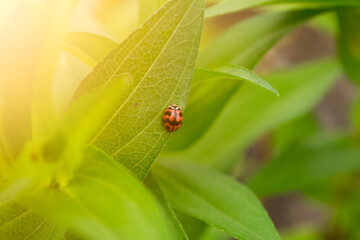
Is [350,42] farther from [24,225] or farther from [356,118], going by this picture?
[24,225]

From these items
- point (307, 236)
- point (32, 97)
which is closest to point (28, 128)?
point (32, 97)

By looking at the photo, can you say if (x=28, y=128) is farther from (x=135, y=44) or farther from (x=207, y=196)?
(x=207, y=196)

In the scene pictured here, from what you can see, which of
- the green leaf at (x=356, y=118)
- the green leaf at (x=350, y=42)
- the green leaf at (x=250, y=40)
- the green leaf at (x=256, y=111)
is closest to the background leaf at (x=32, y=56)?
the green leaf at (x=250, y=40)

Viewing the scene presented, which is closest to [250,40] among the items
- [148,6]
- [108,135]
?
[148,6]

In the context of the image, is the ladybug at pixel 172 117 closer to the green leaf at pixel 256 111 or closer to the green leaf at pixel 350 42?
the green leaf at pixel 256 111

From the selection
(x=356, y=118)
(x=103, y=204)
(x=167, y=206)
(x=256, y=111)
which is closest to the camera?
(x=103, y=204)

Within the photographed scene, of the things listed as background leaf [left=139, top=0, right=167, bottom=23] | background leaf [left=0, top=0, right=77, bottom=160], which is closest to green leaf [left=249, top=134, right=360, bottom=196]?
background leaf [left=139, top=0, right=167, bottom=23]
